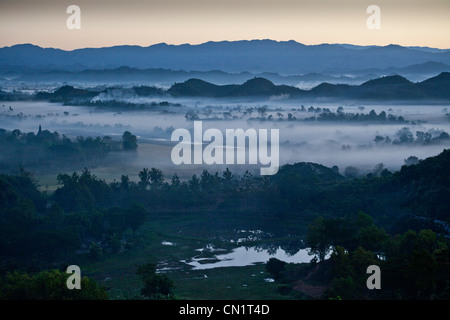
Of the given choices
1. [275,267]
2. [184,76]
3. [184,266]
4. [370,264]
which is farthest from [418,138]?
[184,76]

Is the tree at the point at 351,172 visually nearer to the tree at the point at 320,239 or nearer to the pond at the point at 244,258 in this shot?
the pond at the point at 244,258

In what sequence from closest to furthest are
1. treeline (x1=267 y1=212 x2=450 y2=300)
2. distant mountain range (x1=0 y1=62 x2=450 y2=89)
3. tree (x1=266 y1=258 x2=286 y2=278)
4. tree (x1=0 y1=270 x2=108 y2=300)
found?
treeline (x1=267 y1=212 x2=450 y2=300) < tree (x1=0 y1=270 x2=108 y2=300) < tree (x1=266 y1=258 x2=286 y2=278) < distant mountain range (x1=0 y1=62 x2=450 y2=89)

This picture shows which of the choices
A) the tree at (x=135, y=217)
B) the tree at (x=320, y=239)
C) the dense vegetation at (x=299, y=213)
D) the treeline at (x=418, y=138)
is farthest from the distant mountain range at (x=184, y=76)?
the tree at (x=320, y=239)

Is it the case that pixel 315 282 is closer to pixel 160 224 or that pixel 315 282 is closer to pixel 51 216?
pixel 160 224

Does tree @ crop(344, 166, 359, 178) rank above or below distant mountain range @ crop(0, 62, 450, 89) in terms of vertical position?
below

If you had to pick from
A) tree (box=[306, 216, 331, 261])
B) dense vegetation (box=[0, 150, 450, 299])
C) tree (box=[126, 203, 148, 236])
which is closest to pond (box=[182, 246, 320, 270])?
tree (box=[306, 216, 331, 261])

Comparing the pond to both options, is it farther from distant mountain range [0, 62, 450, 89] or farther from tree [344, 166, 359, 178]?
distant mountain range [0, 62, 450, 89]

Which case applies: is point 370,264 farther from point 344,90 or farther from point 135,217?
point 344,90

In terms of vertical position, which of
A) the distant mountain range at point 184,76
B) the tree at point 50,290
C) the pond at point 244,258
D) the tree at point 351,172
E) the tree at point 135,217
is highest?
the distant mountain range at point 184,76
